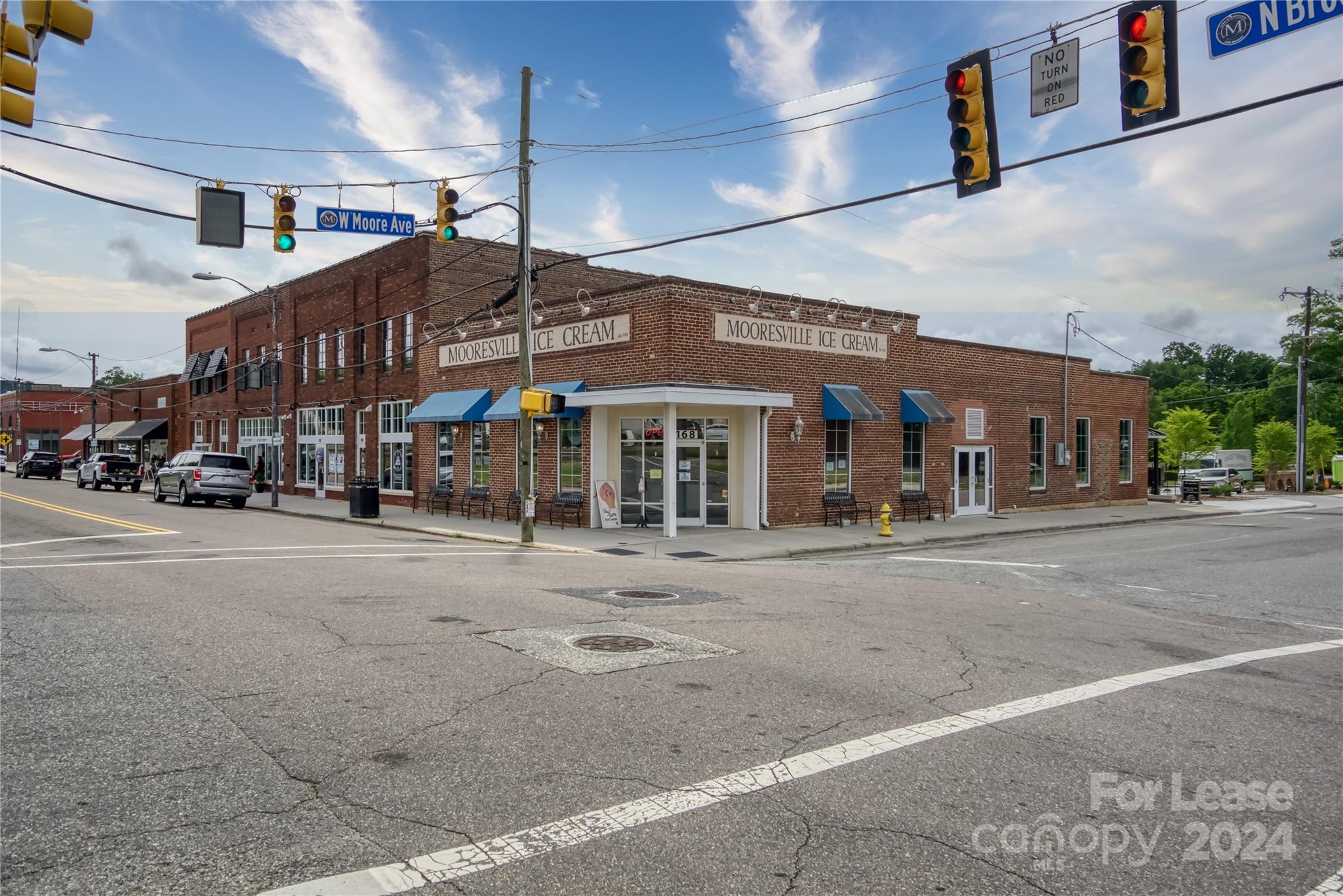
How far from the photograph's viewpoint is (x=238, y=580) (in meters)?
11.1

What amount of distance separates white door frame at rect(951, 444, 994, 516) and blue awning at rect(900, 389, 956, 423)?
2.00 m

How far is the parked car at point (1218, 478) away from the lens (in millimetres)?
46781

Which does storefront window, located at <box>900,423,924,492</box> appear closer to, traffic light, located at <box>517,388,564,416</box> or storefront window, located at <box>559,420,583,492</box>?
storefront window, located at <box>559,420,583,492</box>

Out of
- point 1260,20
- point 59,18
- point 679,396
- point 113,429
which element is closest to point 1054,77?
point 1260,20

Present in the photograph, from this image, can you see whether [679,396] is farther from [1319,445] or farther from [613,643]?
[1319,445]

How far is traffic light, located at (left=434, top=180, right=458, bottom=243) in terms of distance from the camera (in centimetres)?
1509

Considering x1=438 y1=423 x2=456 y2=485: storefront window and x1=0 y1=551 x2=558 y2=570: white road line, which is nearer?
x1=0 y1=551 x2=558 y2=570: white road line

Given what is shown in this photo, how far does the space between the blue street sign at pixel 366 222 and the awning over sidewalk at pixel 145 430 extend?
48.8 metres

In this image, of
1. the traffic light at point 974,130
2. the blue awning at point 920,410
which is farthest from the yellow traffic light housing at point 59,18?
the blue awning at point 920,410

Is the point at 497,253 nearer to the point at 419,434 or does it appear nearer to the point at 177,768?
the point at 419,434

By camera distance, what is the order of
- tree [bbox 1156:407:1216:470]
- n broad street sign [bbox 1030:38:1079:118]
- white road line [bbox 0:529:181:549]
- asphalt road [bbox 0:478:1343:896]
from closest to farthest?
asphalt road [bbox 0:478:1343:896]
n broad street sign [bbox 1030:38:1079:118]
white road line [bbox 0:529:181:549]
tree [bbox 1156:407:1216:470]

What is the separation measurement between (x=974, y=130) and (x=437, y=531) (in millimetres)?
16090

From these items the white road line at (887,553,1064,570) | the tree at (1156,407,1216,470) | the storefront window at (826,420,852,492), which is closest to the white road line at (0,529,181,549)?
the white road line at (887,553,1064,570)

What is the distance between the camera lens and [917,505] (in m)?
25.0
